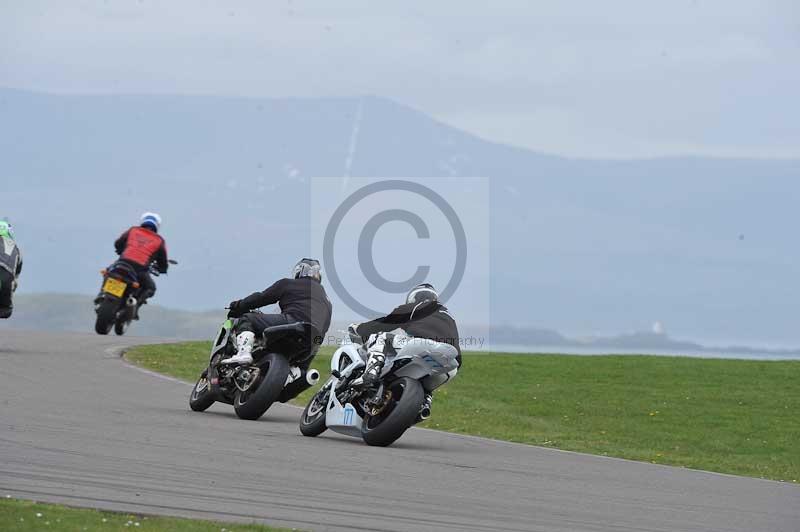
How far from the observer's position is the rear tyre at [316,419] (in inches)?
659

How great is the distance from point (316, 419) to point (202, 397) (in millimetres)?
2246

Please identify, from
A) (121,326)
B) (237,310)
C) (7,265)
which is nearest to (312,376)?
(237,310)

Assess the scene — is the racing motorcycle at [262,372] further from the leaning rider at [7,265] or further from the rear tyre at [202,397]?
the leaning rider at [7,265]

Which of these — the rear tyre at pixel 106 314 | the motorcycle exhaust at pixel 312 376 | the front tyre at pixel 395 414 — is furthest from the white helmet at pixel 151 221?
the front tyre at pixel 395 414

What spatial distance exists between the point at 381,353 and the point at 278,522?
235 inches

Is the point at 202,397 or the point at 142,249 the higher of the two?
the point at 142,249

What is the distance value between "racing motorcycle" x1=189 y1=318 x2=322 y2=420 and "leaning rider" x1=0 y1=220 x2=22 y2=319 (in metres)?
7.37

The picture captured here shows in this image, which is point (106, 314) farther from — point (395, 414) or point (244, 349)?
point (395, 414)

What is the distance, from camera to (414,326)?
16578 millimetres

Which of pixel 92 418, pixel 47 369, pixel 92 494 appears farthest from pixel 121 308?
pixel 92 494

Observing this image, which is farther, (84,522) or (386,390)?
(386,390)

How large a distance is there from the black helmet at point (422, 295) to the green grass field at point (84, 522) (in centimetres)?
672

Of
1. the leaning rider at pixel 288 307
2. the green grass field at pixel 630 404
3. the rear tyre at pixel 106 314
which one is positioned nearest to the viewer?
the leaning rider at pixel 288 307

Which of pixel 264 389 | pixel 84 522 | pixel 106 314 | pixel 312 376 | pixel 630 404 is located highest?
pixel 84 522
